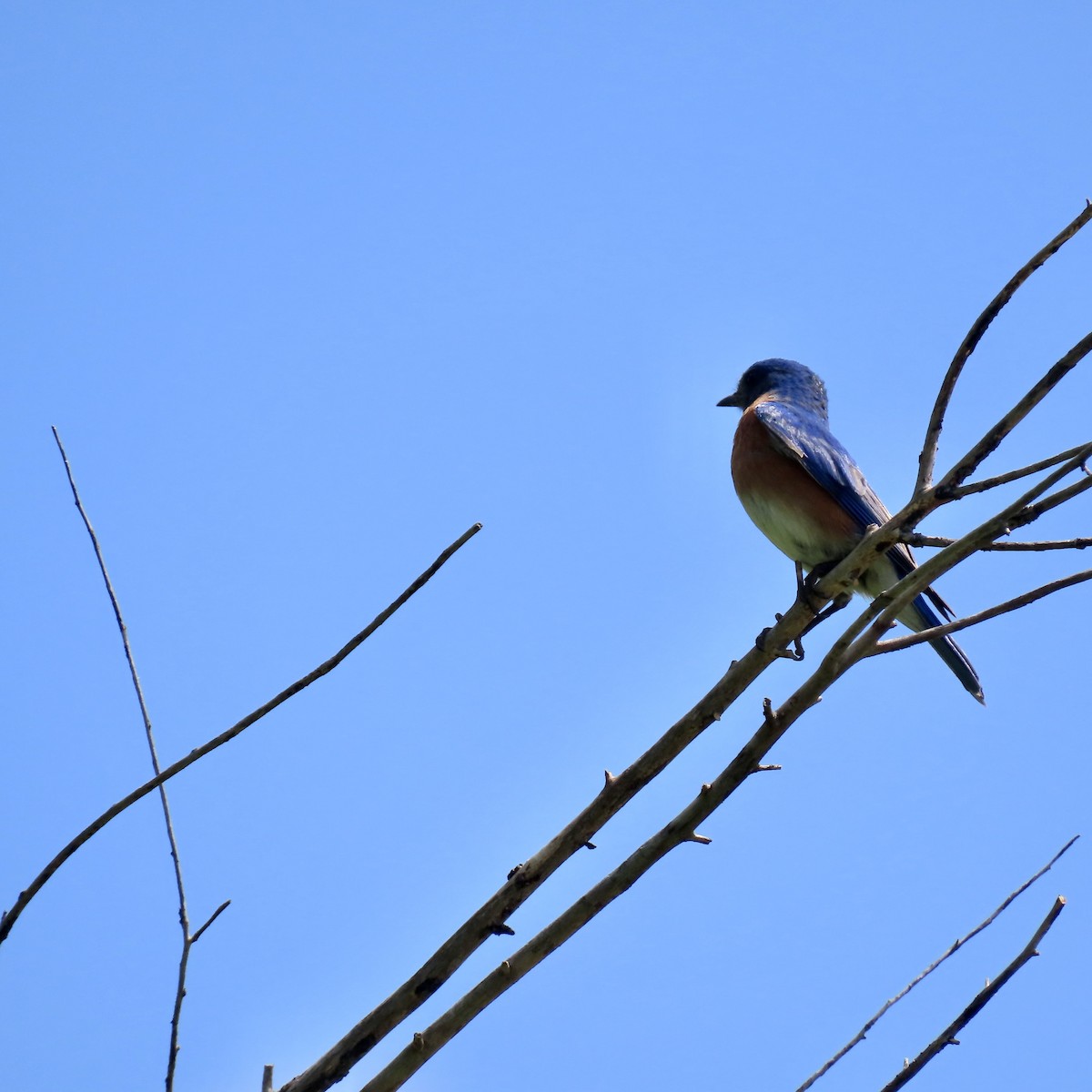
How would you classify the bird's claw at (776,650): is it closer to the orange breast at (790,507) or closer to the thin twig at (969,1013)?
the thin twig at (969,1013)

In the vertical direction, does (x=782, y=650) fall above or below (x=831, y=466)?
below

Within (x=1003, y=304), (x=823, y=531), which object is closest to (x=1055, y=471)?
(x=1003, y=304)

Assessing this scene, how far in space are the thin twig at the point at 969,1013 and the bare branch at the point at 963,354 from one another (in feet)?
3.49

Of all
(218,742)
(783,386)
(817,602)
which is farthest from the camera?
(783,386)

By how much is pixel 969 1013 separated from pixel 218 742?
1.58 meters

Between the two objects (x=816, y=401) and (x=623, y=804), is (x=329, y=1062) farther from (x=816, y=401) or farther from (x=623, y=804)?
(x=816, y=401)

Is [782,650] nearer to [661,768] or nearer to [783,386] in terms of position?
[661,768]

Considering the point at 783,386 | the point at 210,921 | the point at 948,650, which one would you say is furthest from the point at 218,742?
the point at 783,386

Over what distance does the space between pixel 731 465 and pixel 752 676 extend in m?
3.12

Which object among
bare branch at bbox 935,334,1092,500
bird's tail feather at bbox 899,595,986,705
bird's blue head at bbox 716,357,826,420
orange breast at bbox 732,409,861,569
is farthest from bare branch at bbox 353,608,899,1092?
bird's blue head at bbox 716,357,826,420

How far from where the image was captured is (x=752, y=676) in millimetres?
3078

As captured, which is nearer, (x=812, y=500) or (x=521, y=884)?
(x=521, y=884)

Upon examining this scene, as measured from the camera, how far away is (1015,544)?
2.86 metres

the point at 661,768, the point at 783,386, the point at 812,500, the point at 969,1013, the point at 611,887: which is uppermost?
the point at 783,386
